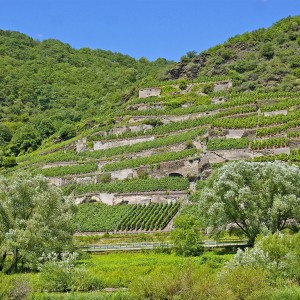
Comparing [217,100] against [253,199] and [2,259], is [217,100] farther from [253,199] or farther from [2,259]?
[2,259]

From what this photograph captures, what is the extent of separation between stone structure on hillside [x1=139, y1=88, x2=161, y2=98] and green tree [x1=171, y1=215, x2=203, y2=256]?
58.4 m

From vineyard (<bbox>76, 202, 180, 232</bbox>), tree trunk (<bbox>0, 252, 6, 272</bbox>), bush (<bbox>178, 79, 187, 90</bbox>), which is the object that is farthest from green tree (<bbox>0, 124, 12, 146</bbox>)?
tree trunk (<bbox>0, 252, 6, 272</bbox>)

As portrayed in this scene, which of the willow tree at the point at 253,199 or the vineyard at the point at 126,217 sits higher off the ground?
the willow tree at the point at 253,199

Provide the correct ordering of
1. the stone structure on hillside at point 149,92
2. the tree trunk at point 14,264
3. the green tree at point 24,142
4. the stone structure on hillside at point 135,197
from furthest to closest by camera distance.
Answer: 1. the stone structure on hillside at point 149,92
2. the green tree at point 24,142
3. the stone structure on hillside at point 135,197
4. the tree trunk at point 14,264

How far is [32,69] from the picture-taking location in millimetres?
141250

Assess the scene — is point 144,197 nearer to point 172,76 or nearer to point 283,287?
Result: point 283,287

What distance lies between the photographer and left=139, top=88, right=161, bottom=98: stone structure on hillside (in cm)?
9655

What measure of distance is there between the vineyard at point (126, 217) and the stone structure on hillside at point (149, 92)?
41.9 m

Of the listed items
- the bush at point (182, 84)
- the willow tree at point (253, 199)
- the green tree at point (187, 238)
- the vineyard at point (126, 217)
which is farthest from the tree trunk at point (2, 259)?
the bush at point (182, 84)

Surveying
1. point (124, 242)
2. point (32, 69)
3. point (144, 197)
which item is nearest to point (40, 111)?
point (32, 69)

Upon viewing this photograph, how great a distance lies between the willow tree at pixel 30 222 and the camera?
3609 cm

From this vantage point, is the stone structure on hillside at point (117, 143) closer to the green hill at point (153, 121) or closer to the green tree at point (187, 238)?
the green hill at point (153, 121)

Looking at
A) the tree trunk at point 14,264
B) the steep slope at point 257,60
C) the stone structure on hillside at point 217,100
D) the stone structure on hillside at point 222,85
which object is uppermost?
the steep slope at point 257,60

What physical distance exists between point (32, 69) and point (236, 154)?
95072 mm
